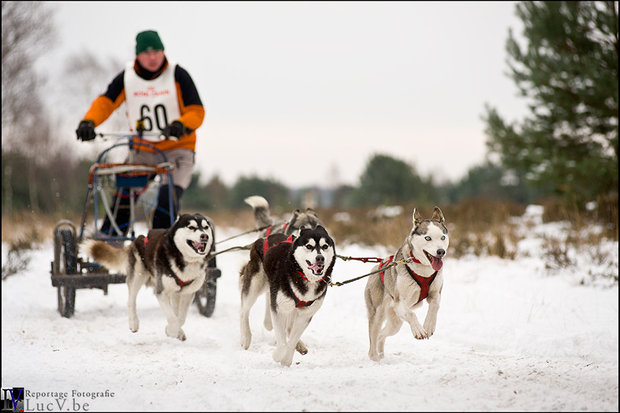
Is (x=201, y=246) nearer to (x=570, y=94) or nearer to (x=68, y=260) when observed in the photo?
(x=68, y=260)

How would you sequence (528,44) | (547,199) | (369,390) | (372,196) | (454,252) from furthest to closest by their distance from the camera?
(372,196), (547,199), (528,44), (454,252), (369,390)

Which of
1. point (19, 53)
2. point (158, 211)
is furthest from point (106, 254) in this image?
point (19, 53)

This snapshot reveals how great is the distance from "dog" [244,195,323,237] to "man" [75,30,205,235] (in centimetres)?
73

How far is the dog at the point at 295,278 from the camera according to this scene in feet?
10.5

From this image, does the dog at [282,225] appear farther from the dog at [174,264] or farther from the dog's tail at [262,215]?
the dog at [174,264]

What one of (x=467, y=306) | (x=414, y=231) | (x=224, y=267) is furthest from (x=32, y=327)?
(x=224, y=267)

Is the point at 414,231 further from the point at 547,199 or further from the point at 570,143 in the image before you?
the point at 547,199

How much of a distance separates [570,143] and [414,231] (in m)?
12.7

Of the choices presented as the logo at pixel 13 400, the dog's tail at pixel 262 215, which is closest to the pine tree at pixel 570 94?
the dog's tail at pixel 262 215

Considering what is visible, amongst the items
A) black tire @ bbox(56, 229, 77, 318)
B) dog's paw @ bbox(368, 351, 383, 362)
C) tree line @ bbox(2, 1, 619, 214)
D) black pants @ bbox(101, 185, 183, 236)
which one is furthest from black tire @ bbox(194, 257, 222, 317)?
tree line @ bbox(2, 1, 619, 214)

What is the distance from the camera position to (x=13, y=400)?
9.37 ft

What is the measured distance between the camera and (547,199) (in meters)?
18.7

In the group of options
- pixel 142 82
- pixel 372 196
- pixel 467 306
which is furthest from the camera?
pixel 372 196

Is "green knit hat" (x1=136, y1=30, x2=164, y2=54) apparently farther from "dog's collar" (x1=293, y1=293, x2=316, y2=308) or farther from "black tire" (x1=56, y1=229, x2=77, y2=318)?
"dog's collar" (x1=293, y1=293, x2=316, y2=308)
